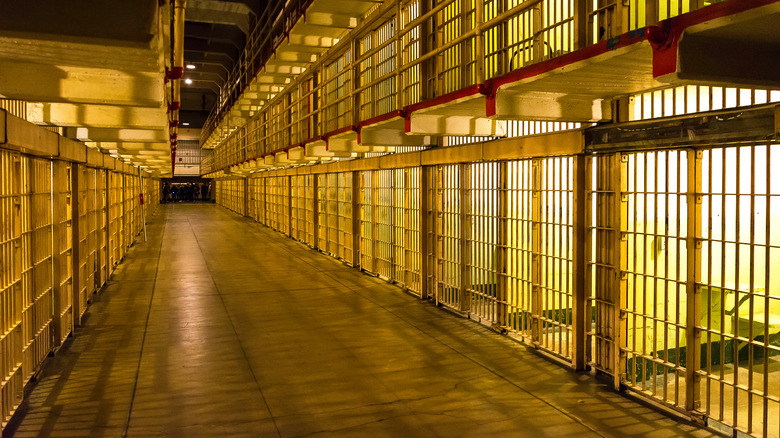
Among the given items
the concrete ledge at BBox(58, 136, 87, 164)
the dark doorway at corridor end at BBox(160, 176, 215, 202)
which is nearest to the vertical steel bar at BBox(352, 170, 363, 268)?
the concrete ledge at BBox(58, 136, 87, 164)

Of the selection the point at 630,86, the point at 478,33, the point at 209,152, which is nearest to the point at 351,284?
the point at 478,33

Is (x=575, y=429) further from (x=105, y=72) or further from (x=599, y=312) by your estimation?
(x=105, y=72)

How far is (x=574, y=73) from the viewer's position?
13.0 feet

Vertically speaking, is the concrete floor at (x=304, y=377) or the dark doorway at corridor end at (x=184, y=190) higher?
the dark doorway at corridor end at (x=184, y=190)

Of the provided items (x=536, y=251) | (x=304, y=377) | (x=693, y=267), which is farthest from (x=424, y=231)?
(x=693, y=267)

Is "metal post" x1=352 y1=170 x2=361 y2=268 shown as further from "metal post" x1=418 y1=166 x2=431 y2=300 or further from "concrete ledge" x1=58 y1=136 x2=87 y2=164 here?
"concrete ledge" x1=58 y1=136 x2=87 y2=164

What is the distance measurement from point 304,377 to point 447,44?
3.56 m

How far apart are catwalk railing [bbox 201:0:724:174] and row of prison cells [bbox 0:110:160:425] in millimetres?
3698

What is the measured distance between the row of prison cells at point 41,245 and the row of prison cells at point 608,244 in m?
4.62

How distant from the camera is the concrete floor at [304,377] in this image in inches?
175

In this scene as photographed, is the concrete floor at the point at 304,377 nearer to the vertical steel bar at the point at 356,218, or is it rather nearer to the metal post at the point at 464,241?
the metal post at the point at 464,241

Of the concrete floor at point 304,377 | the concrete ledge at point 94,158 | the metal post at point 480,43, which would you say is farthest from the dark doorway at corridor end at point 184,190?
the metal post at point 480,43

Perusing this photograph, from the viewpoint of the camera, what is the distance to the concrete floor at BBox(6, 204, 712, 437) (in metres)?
4.45

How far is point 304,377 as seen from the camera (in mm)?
5559
